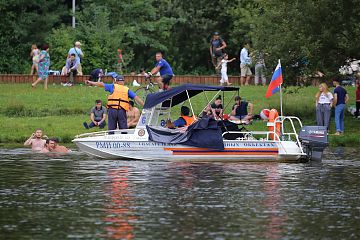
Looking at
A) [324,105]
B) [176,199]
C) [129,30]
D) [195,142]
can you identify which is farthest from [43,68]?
[176,199]

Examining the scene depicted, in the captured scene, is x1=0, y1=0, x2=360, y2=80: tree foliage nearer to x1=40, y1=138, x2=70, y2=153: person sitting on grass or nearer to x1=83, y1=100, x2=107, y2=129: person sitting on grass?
x1=83, y1=100, x2=107, y2=129: person sitting on grass

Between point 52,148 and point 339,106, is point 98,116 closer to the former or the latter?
point 52,148

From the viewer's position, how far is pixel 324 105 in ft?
124

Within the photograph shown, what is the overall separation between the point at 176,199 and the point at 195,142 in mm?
7083

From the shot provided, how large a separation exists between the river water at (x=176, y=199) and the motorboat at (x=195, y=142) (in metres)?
0.32

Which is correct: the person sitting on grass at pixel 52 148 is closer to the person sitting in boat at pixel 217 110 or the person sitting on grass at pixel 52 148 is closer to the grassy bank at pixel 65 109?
the grassy bank at pixel 65 109

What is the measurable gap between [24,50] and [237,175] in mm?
32276

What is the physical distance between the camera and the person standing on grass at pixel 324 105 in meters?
37.5

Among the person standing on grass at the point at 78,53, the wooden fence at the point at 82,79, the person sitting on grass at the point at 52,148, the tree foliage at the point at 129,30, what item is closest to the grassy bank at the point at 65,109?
the person standing on grass at the point at 78,53

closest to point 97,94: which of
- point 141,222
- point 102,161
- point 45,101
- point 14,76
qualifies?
point 45,101

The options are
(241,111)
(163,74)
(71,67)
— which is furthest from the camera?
(71,67)

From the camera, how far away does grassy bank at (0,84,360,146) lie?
3622cm

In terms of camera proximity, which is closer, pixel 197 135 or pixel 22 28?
pixel 197 135

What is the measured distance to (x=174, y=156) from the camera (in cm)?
2916
